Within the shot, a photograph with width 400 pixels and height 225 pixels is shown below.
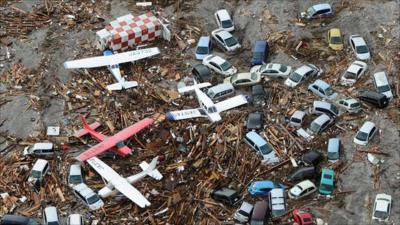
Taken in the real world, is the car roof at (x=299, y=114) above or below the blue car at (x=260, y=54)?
below

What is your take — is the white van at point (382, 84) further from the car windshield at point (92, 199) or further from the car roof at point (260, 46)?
the car windshield at point (92, 199)

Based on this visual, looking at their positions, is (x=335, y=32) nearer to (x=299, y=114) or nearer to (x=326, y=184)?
(x=299, y=114)

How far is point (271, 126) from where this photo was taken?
28094 mm

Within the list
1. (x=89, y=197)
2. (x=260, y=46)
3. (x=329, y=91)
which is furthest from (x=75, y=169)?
(x=329, y=91)

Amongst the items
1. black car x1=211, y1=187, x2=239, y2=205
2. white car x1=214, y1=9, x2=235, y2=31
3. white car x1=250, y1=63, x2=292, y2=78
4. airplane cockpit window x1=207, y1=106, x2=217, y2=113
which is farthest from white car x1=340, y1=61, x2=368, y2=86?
black car x1=211, y1=187, x2=239, y2=205

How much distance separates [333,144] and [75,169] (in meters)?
10.8

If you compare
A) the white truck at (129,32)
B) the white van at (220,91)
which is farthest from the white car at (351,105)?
the white truck at (129,32)

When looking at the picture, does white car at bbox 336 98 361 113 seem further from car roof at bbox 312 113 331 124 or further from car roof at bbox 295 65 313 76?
car roof at bbox 295 65 313 76

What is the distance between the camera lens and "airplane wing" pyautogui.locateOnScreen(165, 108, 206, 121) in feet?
93.1

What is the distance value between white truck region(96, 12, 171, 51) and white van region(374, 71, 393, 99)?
412 inches

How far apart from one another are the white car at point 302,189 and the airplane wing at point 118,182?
5.72 metres

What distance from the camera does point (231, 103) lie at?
2905cm

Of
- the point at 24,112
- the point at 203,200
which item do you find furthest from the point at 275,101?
the point at 24,112

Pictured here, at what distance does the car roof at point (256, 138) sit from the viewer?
26859mm
